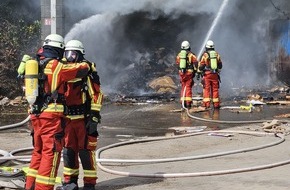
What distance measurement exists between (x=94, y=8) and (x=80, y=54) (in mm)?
15194

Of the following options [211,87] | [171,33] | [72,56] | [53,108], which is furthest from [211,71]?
[171,33]

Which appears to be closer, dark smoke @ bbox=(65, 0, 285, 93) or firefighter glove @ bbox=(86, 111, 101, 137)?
firefighter glove @ bbox=(86, 111, 101, 137)

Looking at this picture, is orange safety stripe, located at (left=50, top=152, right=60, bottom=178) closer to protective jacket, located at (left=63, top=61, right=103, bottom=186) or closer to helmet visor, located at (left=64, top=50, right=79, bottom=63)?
protective jacket, located at (left=63, top=61, right=103, bottom=186)

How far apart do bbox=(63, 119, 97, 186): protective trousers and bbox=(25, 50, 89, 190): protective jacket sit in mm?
405

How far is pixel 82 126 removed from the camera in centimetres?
572

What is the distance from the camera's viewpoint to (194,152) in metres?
7.97

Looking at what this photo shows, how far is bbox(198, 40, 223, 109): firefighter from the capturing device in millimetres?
13000

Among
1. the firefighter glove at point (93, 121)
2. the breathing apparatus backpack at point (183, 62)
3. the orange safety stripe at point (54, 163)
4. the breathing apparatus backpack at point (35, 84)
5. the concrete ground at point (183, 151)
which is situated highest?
the breathing apparatus backpack at point (183, 62)

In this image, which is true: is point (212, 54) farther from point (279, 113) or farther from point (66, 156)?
point (66, 156)

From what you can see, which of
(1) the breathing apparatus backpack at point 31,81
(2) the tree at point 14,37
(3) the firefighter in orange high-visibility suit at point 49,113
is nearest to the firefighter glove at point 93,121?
(3) the firefighter in orange high-visibility suit at point 49,113

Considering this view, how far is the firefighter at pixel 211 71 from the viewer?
42.7 feet

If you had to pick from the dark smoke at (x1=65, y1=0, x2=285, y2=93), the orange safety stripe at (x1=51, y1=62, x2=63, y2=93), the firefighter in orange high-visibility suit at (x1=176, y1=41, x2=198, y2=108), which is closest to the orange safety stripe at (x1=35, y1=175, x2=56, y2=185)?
the orange safety stripe at (x1=51, y1=62, x2=63, y2=93)

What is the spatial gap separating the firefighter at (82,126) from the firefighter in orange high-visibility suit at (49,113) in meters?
0.31

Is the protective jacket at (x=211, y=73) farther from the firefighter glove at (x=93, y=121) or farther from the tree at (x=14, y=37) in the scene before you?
the firefighter glove at (x=93, y=121)
